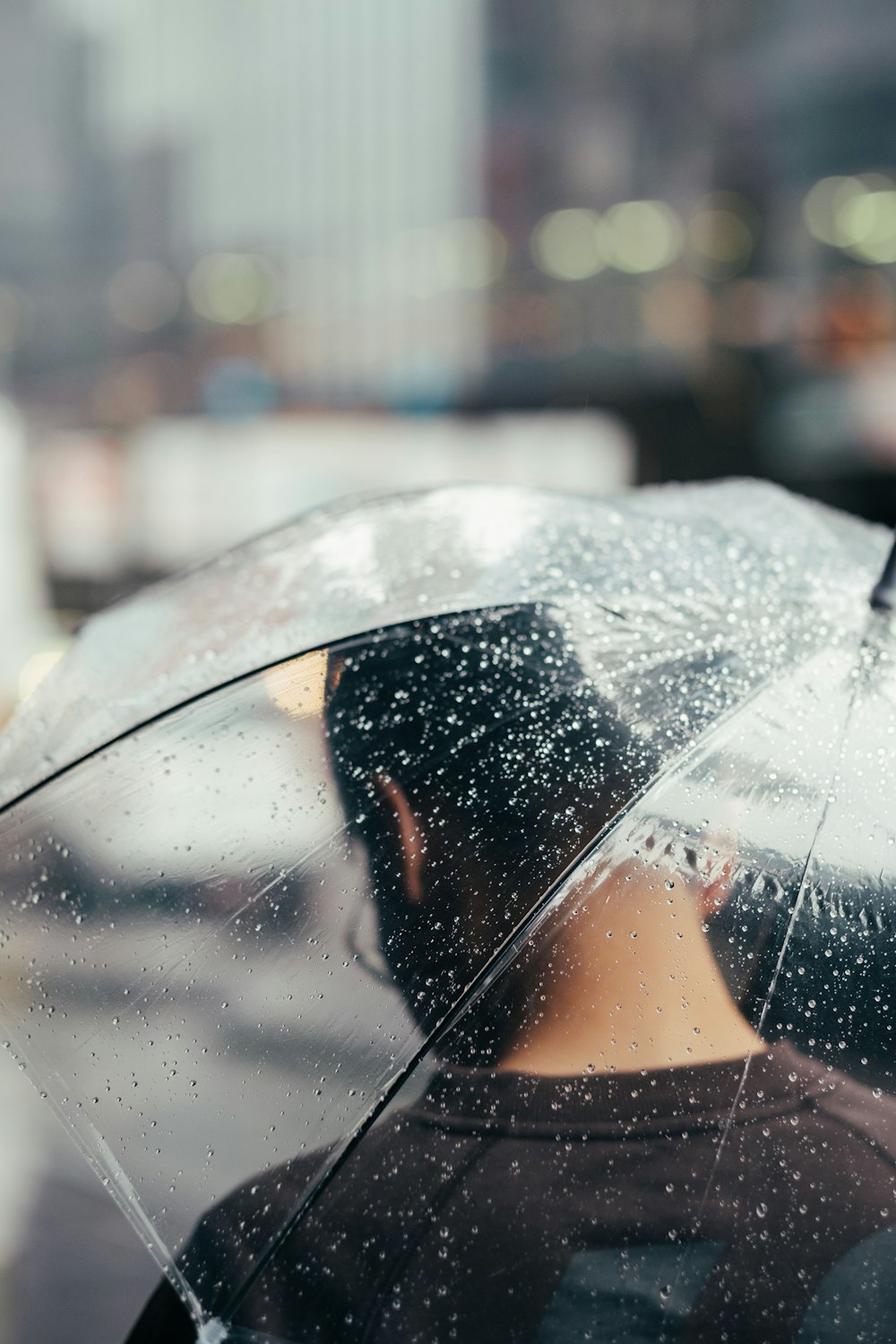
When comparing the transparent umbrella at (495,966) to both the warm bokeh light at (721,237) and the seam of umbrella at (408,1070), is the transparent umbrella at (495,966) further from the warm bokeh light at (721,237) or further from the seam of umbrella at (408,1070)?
the warm bokeh light at (721,237)

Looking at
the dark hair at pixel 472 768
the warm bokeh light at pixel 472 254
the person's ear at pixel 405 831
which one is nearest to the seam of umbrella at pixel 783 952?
the dark hair at pixel 472 768

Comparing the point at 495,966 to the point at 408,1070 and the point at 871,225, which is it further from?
the point at 871,225

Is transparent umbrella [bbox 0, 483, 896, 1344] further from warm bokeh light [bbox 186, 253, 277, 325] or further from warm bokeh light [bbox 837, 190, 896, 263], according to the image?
warm bokeh light [bbox 186, 253, 277, 325]

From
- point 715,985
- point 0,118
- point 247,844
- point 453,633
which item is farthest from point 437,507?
point 0,118

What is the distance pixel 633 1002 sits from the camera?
108cm

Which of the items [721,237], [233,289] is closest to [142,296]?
[233,289]

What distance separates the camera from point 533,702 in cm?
125

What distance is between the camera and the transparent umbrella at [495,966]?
1055 mm

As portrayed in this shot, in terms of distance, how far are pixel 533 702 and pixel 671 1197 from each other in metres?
0.51

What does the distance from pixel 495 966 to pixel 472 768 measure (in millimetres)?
208

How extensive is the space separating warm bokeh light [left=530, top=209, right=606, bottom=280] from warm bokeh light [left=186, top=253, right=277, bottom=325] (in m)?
9.76

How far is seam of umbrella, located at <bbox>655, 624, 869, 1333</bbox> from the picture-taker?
1.04 metres

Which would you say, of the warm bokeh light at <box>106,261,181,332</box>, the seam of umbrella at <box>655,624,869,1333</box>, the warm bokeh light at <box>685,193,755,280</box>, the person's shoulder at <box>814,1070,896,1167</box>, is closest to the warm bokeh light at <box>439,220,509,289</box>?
the warm bokeh light at <box>685,193,755,280</box>

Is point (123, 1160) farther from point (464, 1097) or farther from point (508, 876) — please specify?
point (508, 876)
